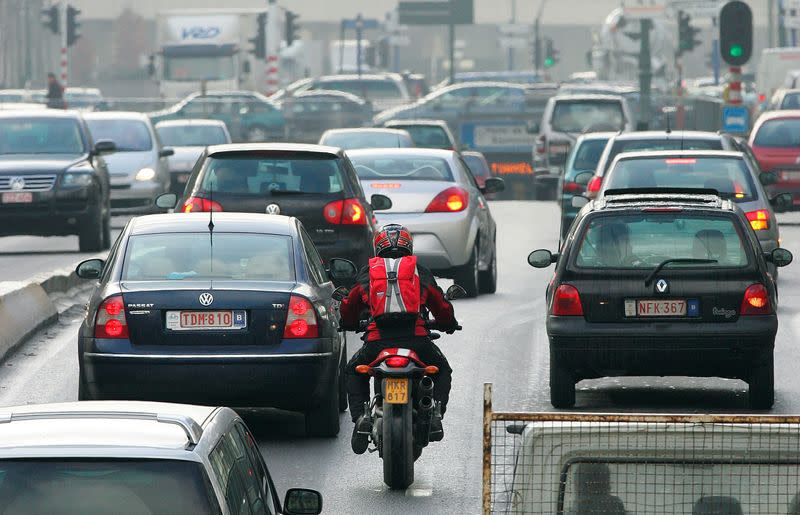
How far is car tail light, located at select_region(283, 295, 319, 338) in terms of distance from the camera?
10727mm

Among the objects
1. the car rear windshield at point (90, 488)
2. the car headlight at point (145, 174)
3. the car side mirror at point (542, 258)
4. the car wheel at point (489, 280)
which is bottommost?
the car wheel at point (489, 280)

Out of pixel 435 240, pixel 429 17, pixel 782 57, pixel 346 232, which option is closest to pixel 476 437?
pixel 346 232

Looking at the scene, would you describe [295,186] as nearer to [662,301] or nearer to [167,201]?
[167,201]

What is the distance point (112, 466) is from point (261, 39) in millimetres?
57886

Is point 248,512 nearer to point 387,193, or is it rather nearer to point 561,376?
point 561,376

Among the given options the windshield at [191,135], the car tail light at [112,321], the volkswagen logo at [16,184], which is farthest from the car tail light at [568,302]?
the windshield at [191,135]

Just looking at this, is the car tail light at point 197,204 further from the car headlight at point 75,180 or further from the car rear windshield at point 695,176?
the car headlight at point 75,180

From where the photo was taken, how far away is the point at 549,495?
5449 millimetres

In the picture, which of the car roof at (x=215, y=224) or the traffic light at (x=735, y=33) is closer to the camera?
the car roof at (x=215, y=224)

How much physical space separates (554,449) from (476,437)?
6.00 meters

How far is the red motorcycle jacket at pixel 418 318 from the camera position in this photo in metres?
9.58

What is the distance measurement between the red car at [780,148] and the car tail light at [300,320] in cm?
2027

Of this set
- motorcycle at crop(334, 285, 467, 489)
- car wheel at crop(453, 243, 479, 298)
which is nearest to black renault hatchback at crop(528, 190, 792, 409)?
motorcycle at crop(334, 285, 467, 489)

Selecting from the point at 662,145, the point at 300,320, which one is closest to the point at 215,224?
the point at 300,320
